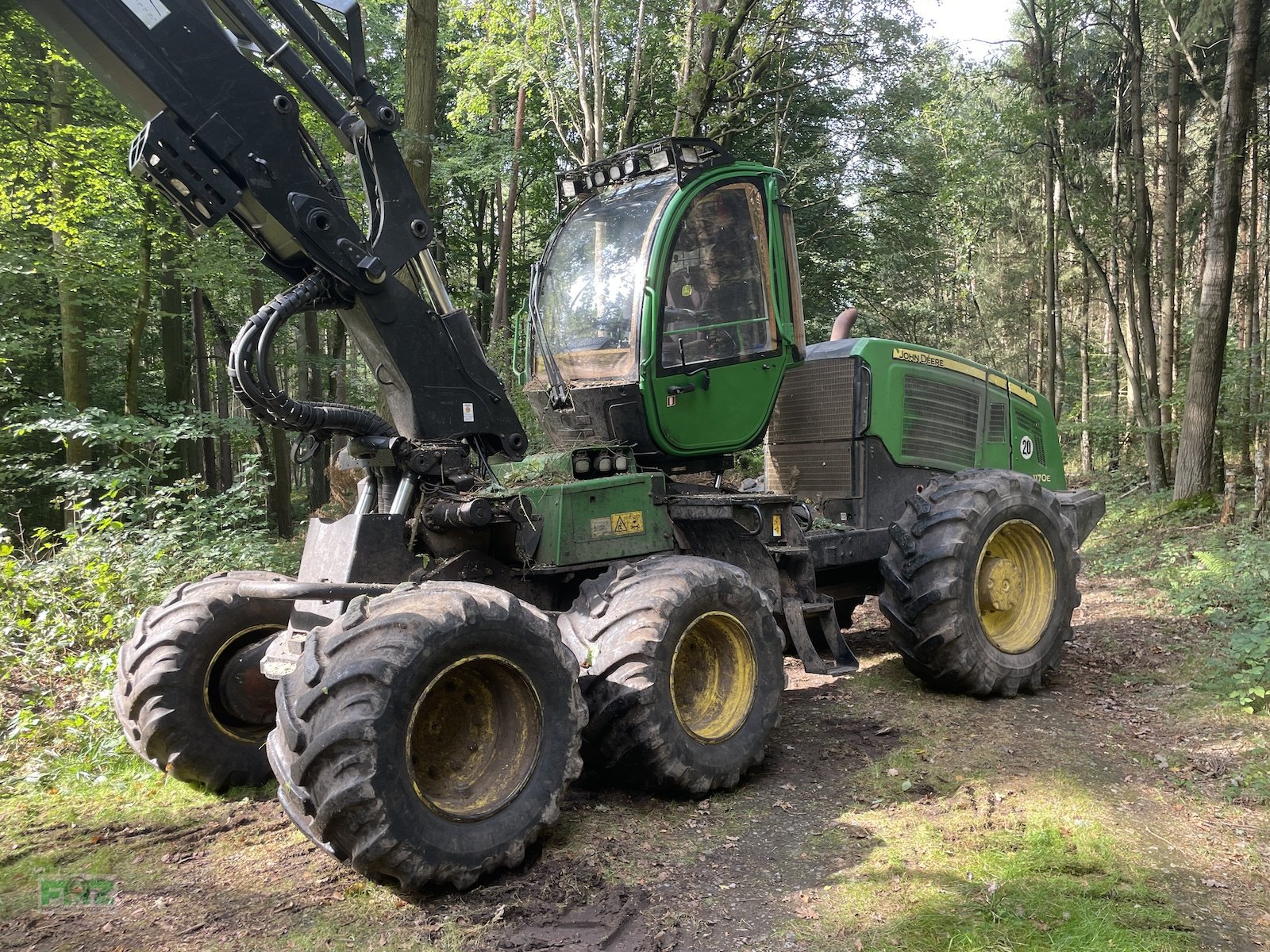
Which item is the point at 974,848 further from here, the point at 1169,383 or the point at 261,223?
the point at 1169,383

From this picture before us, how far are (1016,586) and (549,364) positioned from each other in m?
3.60

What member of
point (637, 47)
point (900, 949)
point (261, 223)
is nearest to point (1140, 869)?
point (900, 949)

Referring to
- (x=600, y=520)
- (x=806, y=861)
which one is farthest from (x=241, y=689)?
(x=806, y=861)

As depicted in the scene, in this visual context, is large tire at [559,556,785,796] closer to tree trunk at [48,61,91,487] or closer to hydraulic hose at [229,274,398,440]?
hydraulic hose at [229,274,398,440]

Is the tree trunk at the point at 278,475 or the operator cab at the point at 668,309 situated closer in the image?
the operator cab at the point at 668,309

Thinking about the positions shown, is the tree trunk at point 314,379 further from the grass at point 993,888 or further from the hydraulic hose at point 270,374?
the grass at point 993,888

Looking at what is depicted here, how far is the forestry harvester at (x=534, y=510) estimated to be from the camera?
354cm

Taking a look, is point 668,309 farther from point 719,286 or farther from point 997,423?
point 997,423

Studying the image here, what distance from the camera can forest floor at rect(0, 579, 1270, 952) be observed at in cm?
311

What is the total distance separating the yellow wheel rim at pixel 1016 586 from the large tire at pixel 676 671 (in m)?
2.15

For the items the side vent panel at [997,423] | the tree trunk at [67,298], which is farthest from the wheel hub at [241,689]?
the tree trunk at [67,298]

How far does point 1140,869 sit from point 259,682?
4.06m

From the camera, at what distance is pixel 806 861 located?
3.69 m

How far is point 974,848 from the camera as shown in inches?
145
